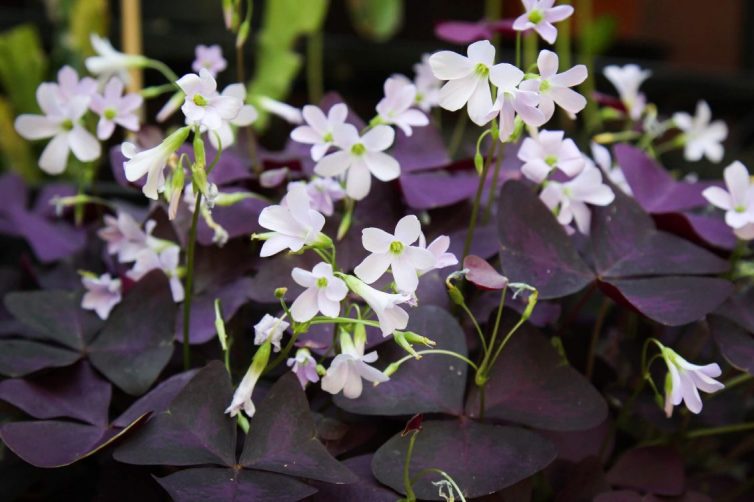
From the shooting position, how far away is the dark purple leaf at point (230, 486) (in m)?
0.45

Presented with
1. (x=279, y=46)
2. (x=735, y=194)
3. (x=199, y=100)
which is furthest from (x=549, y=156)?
(x=279, y=46)

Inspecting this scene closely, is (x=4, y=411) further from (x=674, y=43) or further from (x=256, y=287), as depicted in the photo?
(x=674, y=43)

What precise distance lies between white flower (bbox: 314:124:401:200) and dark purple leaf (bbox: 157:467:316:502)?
20cm

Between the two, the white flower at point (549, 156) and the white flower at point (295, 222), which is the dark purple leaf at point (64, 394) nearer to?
the white flower at point (295, 222)

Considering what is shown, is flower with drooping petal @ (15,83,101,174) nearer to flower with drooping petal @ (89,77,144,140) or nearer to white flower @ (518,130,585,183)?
flower with drooping petal @ (89,77,144,140)

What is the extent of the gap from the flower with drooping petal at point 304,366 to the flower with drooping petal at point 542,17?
9.7 inches

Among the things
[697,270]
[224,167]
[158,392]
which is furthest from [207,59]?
[697,270]

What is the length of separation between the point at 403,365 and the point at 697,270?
23 centimetres

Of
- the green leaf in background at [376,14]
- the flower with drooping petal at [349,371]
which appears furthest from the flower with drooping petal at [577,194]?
the green leaf in background at [376,14]

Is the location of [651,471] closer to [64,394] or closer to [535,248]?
[535,248]

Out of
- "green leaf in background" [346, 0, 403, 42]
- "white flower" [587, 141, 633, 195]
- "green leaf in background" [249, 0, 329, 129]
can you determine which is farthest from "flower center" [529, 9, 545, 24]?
"green leaf in background" [346, 0, 403, 42]

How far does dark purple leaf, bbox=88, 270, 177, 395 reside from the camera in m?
0.58

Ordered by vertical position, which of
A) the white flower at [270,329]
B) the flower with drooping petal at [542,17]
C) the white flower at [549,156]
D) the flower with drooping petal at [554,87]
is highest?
the flower with drooping petal at [542,17]

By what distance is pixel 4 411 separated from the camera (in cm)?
56
